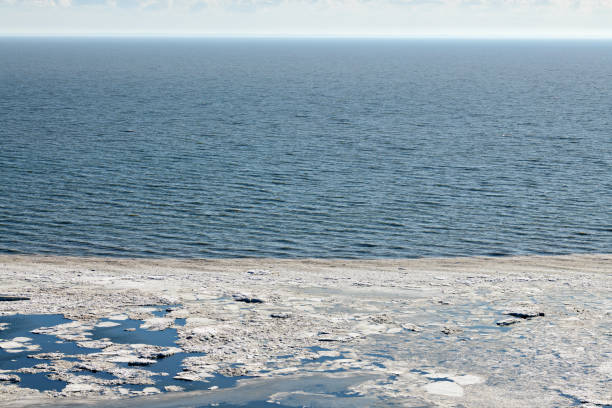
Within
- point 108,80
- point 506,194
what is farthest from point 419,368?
point 108,80

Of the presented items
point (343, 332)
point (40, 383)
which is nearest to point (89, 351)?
point (40, 383)

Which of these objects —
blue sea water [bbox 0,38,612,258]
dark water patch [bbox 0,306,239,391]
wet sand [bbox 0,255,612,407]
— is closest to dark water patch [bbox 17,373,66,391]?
dark water patch [bbox 0,306,239,391]

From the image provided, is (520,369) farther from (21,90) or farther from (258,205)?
(21,90)

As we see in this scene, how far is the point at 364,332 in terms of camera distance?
73.8 feet

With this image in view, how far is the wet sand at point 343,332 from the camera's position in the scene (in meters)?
18.0

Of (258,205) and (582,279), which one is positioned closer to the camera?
(582,279)

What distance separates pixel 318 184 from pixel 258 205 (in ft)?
23.4

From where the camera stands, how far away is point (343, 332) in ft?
73.7

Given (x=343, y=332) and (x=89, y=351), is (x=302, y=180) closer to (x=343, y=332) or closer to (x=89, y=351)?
(x=343, y=332)

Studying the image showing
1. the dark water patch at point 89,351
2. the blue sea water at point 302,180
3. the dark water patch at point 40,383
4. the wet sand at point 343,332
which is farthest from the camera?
the blue sea water at point 302,180

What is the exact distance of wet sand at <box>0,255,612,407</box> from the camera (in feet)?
58.9

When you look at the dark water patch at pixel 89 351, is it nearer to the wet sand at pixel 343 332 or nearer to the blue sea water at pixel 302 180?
the wet sand at pixel 343 332

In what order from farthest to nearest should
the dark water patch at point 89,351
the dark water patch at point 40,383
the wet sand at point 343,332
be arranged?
the dark water patch at point 89,351
the dark water patch at point 40,383
the wet sand at point 343,332

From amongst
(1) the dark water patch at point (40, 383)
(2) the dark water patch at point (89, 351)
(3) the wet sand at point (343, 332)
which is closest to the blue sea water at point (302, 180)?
(3) the wet sand at point (343, 332)
